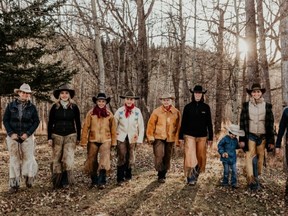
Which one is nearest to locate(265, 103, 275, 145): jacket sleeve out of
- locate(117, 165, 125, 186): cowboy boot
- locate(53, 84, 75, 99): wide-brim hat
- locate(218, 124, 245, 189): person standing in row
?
locate(218, 124, 245, 189): person standing in row

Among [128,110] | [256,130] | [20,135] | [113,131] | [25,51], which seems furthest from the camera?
[25,51]

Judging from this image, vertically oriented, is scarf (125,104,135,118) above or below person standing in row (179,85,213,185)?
above

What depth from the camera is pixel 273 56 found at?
15.7 meters

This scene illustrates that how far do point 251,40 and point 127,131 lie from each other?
5.85 m

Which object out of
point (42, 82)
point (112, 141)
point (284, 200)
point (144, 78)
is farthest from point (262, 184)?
point (42, 82)

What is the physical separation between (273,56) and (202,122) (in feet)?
31.5

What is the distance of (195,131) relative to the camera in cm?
774

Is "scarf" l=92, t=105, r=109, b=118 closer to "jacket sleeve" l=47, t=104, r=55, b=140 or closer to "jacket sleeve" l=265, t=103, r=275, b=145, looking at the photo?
"jacket sleeve" l=47, t=104, r=55, b=140

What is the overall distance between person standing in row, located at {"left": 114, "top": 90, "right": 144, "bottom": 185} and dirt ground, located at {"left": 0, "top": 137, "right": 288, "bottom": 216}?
63 centimetres

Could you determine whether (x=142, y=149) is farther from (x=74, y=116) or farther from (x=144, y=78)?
(x=74, y=116)

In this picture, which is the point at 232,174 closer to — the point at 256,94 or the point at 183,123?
the point at 183,123

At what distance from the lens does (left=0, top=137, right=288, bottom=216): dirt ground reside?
6645 millimetres

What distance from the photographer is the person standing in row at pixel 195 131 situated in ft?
25.4

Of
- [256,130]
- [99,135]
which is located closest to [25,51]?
[99,135]
